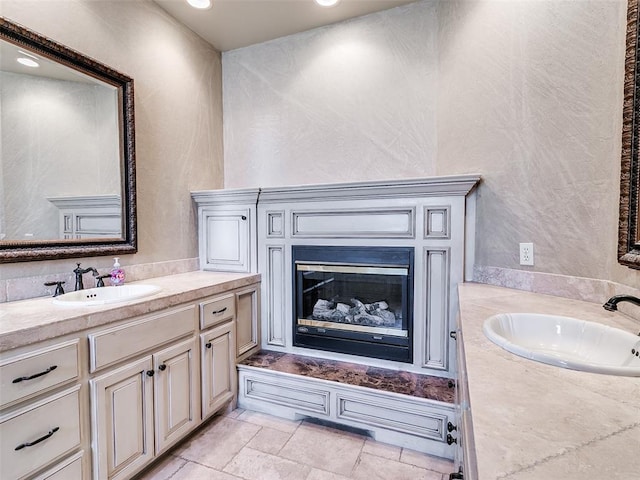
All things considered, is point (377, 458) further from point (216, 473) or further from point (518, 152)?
point (518, 152)

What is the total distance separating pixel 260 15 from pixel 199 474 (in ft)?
9.94

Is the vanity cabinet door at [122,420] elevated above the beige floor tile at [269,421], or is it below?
above

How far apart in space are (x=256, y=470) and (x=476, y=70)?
8.63 feet

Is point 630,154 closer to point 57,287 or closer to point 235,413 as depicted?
point 235,413

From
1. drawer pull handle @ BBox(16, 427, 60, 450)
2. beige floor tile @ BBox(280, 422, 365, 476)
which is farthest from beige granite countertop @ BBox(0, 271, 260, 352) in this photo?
beige floor tile @ BBox(280, 422, 365, 476)

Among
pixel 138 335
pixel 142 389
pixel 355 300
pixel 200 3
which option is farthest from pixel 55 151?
pixel 355 300

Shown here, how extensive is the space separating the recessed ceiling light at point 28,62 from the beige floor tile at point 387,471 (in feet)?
8.71

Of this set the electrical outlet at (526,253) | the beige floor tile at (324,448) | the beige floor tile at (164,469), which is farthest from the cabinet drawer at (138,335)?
the electrical outlet at (526,253)

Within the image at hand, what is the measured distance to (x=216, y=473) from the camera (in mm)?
1646

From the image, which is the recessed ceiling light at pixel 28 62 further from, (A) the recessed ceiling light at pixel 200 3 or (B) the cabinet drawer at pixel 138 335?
(B) the cabinet drawer at pixel 138 335

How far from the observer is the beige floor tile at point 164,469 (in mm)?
1627

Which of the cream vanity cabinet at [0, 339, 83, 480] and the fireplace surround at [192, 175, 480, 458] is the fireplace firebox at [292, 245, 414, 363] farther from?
the cream vanity cabinet at [0, 339, 83, 480]

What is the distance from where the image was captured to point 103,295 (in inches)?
70.7

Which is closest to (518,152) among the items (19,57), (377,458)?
(377,458)
